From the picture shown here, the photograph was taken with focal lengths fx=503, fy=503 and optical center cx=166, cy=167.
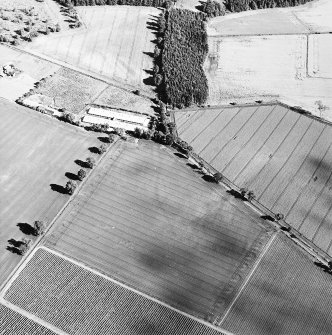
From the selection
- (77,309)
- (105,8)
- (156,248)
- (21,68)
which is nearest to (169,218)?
(156,248)

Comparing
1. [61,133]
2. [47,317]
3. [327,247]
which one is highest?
[61,133]

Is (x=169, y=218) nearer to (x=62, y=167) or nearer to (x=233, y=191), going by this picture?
(x=233, y=191)

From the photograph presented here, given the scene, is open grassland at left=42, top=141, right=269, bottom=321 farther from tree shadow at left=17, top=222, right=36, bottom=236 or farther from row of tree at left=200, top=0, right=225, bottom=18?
row of tree at left=200, top=0, right=225, bottom=18

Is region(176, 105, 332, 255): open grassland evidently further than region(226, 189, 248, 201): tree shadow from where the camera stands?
No

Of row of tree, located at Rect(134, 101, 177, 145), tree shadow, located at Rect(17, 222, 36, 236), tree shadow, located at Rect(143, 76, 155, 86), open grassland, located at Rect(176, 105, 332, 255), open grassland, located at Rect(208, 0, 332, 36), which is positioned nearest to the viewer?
tree shadow, located at Rect(17, 222, 36, 236)

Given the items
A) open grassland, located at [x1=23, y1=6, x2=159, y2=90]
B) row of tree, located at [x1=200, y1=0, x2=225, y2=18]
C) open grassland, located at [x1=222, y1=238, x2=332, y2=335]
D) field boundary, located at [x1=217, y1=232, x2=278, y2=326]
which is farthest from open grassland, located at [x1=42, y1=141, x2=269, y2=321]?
row of tree, located at [x1=200, y1=0, x2=225, y2=18]

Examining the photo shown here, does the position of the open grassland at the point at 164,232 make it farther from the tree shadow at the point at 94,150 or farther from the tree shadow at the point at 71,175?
the tree shadow at the point at 71,175

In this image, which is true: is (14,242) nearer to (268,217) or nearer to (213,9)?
(268,217)
